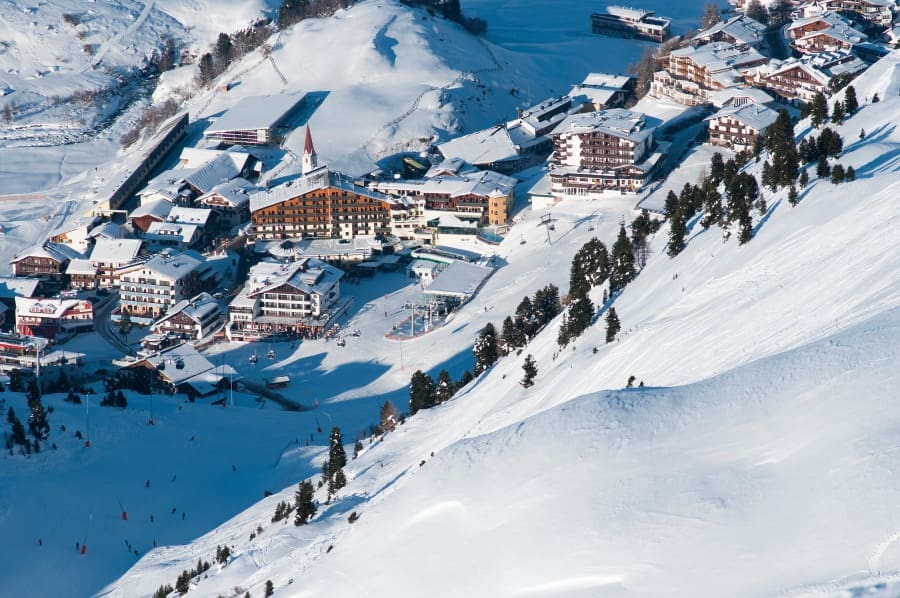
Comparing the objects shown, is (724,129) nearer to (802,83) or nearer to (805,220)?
(802,83)

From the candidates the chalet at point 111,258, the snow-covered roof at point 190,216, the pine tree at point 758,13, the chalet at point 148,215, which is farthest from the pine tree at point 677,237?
the pine tree at point 758,13

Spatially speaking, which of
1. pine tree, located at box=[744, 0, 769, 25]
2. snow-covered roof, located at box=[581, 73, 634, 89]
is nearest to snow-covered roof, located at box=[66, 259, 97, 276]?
snow-covered roof, located at box=[581, 73, 634, 89]

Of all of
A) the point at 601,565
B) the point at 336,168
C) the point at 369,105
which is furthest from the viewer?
the point at 369,105

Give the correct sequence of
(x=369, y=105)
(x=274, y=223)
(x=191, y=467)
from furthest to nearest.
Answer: (x=369, y=105) < (x=274, y=223) < (x=191, y=467)

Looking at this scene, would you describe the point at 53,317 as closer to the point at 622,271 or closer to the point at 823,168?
the point at 622,271

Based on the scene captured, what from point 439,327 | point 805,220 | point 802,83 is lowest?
point 439,327

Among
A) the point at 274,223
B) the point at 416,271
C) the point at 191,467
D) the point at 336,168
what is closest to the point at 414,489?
the point at 191,467

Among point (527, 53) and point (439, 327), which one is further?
point (527, 53)

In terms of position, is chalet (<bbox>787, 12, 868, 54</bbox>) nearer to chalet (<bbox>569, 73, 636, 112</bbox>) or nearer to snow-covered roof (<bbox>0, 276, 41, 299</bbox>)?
chalet (<bbox>569, 73, 636, 112</bbox>)
